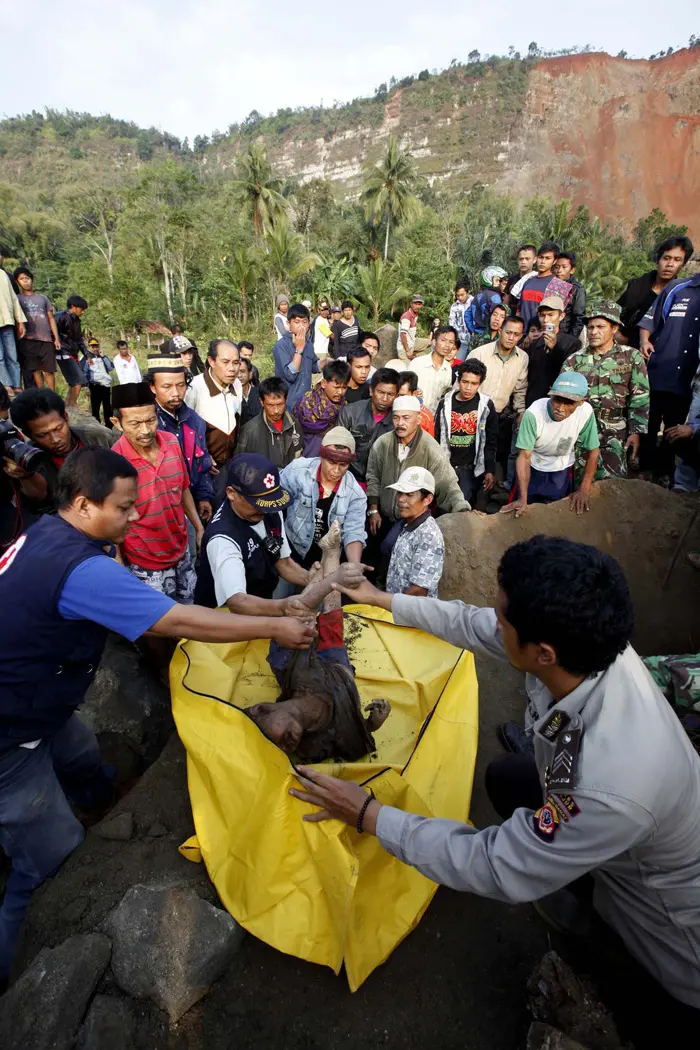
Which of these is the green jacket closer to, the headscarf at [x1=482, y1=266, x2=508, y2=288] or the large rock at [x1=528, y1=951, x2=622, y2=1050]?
the large rock at [x1=528, y1=951, x2=622, y2=1050]

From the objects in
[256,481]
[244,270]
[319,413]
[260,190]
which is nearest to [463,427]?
[319,413]

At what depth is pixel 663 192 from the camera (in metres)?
43.3

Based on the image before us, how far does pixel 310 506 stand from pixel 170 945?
2.50 m

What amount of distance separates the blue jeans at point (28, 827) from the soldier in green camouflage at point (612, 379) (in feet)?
14.9

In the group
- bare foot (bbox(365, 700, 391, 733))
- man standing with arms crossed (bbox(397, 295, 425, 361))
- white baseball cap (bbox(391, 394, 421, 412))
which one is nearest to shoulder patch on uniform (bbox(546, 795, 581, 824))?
bare foot (bbox(365, 700, 391, 733))

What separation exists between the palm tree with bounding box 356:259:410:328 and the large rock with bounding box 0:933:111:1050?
19.4 m

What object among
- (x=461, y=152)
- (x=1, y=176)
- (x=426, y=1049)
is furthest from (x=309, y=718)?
(x=1, y=176)

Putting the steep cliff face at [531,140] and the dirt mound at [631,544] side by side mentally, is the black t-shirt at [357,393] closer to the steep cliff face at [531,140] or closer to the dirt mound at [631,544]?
the dirt mound at [631,544]

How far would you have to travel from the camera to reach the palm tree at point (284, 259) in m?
19.8

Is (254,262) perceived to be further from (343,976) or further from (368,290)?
(343,976)

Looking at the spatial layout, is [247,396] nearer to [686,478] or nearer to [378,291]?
[686,478]

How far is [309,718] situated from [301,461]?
1.96m

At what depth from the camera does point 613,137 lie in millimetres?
47719

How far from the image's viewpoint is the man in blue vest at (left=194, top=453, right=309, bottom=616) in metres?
2.63
